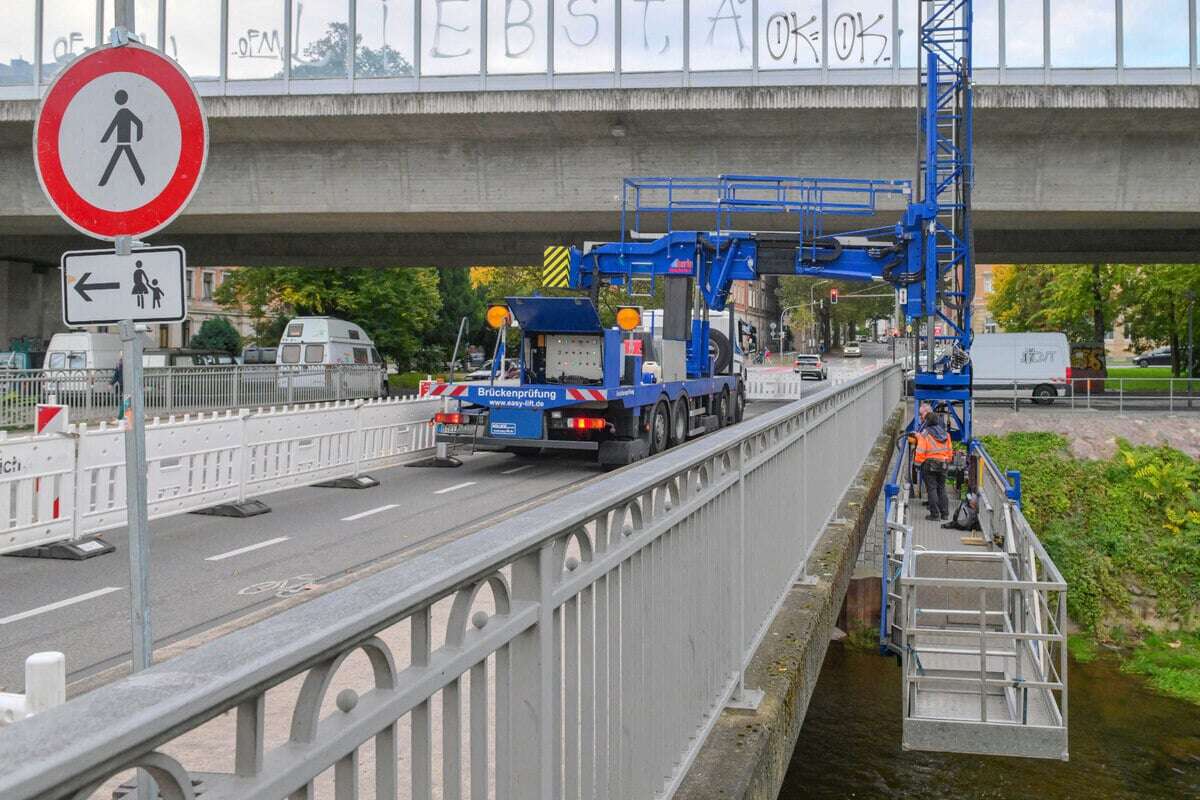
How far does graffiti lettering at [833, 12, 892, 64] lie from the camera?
22.2 meters

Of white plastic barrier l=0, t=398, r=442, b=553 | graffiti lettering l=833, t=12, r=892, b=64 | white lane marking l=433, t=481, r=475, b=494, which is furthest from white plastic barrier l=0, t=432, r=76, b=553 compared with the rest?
graffiti lettering l=833, t=12, r=892, b=64

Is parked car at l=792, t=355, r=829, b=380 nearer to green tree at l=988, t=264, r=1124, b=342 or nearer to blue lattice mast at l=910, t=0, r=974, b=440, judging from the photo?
green tree at l=988, t=264, r=1124, b=342

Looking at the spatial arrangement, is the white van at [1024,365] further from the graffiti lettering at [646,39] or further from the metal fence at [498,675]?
the metal fence at [498,675]

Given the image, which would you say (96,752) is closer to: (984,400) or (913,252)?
(913,252)

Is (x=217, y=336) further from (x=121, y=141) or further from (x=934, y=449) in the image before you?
(x=121, y=141)

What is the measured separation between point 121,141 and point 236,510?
351 inches

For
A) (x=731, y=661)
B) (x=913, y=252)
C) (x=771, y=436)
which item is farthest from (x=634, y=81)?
(x=731, y=661)

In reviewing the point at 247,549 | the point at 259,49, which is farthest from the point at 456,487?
the point at 259,49

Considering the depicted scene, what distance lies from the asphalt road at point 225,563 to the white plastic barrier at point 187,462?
28 cm

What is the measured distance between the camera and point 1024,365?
132 ft

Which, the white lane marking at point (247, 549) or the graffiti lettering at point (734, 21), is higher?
the graffiti lettering at point (734, 21)

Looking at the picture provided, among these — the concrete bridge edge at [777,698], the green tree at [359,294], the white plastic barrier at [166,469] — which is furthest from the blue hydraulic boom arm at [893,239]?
the green tree at [359,294]

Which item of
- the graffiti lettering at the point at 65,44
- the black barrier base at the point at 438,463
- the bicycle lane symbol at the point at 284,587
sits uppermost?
the graffiti lettering at the point at 65,44

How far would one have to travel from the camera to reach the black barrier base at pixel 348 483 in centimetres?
1567
